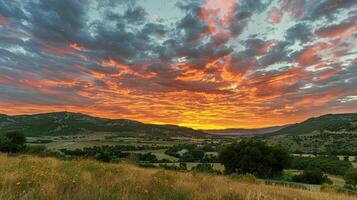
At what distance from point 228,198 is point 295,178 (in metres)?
65.0

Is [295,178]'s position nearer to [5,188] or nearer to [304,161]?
[304,161]

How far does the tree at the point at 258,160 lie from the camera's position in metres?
75.2

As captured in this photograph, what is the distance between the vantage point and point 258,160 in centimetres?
7581

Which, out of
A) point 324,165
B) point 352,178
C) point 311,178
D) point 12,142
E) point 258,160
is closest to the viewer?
point 12,142

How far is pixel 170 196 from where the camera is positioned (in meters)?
7.23

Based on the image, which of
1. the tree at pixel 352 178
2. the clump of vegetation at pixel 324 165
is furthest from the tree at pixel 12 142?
the clump of vegetation at pixel 324 165

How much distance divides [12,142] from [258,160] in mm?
55593

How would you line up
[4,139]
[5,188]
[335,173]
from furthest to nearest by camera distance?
[335,173], [4,139], [5,188]

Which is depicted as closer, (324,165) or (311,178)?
(311,178)

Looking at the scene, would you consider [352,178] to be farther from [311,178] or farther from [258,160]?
[258,160]

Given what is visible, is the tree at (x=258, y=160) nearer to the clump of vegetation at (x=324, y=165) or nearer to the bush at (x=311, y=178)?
the bush at (x=311, y=178)

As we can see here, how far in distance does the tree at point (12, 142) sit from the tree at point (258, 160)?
4714cm

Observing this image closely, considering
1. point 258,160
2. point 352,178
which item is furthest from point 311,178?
point 258,160

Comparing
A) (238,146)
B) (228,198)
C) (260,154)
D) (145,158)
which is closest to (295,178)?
(260,154)
